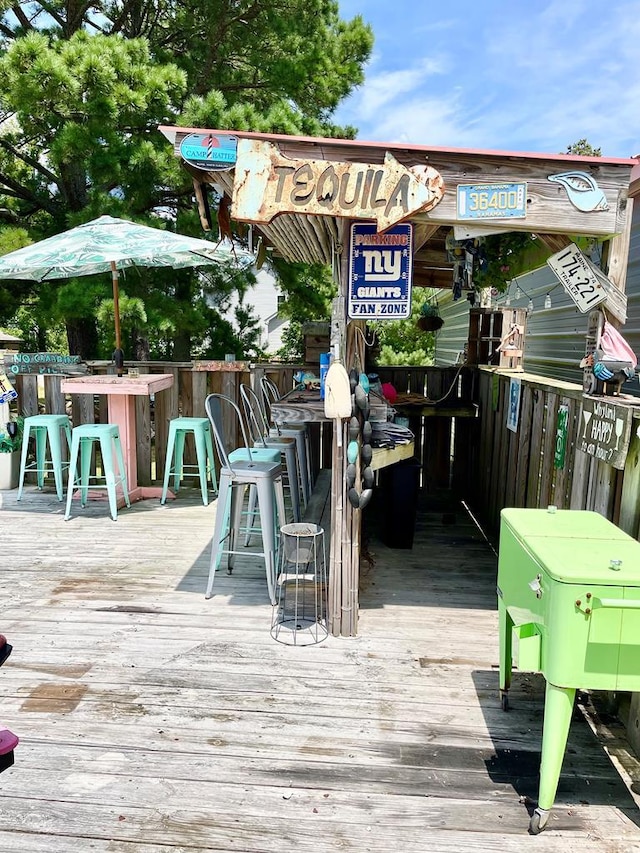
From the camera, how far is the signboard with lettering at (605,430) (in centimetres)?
267

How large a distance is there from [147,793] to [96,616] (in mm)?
1587

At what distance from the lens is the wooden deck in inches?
79.1

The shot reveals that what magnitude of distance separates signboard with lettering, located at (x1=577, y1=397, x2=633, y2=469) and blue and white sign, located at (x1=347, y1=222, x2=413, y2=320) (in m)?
1.05

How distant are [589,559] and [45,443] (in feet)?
19.7

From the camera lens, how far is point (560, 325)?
6.15 metres

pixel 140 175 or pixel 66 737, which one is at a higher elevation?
pixel 140 175

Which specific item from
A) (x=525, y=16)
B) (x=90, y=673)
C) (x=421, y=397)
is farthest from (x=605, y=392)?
Answer: (x=525, y=16)

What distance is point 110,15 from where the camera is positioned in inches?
344

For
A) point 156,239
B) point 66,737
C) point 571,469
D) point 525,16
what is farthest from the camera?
point 525,16

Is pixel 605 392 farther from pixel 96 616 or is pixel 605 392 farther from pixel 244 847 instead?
pixel 96 616

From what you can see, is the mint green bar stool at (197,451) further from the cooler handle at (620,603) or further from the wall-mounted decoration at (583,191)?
the cooler handle at (620,603)

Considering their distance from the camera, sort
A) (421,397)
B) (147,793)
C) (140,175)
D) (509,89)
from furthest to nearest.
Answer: (509,89), (140,175), (421,397), (147,793)

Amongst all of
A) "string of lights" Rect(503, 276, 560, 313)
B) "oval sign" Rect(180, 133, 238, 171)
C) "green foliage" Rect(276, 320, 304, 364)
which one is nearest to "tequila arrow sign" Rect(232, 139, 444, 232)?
"oval sign" Rect(180, 133, 238, 171)

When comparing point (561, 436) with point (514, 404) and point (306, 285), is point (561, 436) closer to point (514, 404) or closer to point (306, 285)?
point (514, 404)
